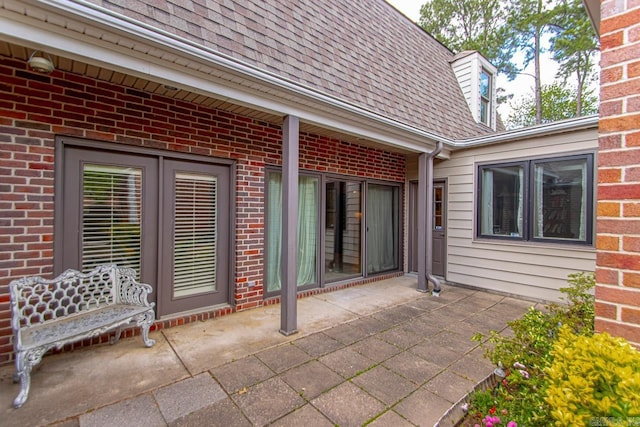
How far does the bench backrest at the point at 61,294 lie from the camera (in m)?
2.47

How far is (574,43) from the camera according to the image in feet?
39.7

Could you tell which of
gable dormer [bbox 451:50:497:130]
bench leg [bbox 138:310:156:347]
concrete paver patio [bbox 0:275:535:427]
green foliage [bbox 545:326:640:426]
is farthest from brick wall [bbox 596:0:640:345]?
gable dormer [bbox 451:50:497:130]

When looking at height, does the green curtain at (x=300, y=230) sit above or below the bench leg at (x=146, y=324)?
above

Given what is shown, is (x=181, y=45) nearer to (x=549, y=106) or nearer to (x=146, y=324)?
(x=146, y=324)

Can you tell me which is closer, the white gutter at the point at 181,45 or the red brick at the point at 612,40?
the red brick at the point at 612,40

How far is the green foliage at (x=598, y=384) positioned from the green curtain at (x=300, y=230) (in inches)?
143

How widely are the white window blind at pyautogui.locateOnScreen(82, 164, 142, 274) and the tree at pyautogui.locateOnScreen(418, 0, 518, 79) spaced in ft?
51.5

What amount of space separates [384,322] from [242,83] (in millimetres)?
3157

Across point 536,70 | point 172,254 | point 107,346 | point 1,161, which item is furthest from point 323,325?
point 536,70

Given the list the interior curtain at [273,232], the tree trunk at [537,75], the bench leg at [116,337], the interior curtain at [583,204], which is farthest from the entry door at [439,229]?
the tree trunk at [537,75]

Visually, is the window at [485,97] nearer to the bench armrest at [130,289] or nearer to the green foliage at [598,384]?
the green foliage at [598,384]

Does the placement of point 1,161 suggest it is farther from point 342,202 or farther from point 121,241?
point 342,202

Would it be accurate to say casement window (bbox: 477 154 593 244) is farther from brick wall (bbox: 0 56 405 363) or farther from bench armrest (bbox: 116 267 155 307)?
bench armrest (bbox: 116 267 155 307)

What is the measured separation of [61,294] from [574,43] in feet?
57.5
